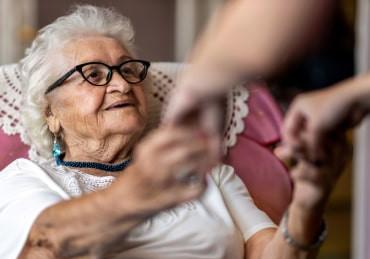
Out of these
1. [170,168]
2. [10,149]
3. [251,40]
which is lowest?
[10,149]

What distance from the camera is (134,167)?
974 millimetres

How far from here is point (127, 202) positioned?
1.00 metres

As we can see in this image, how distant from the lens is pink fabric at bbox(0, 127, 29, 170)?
1.74 m

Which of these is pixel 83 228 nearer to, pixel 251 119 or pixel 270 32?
pixel 270 32

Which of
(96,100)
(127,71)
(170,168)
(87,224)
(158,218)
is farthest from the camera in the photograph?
(127,71)

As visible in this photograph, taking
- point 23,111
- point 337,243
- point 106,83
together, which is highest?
Result: point 106,83

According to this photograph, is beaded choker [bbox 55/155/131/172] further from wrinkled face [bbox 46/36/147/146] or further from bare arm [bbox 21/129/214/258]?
bare arm [bbox 21/129/214/258]

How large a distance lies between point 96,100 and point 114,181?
179 mm

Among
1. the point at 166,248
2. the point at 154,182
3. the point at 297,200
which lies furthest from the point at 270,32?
the point at 166,248

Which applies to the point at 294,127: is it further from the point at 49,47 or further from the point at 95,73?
the point at 49,47

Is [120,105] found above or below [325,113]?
below

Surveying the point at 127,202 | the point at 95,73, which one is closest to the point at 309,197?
the point at 127,202

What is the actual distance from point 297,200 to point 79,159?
650mm

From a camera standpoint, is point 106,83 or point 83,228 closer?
point 83,228
